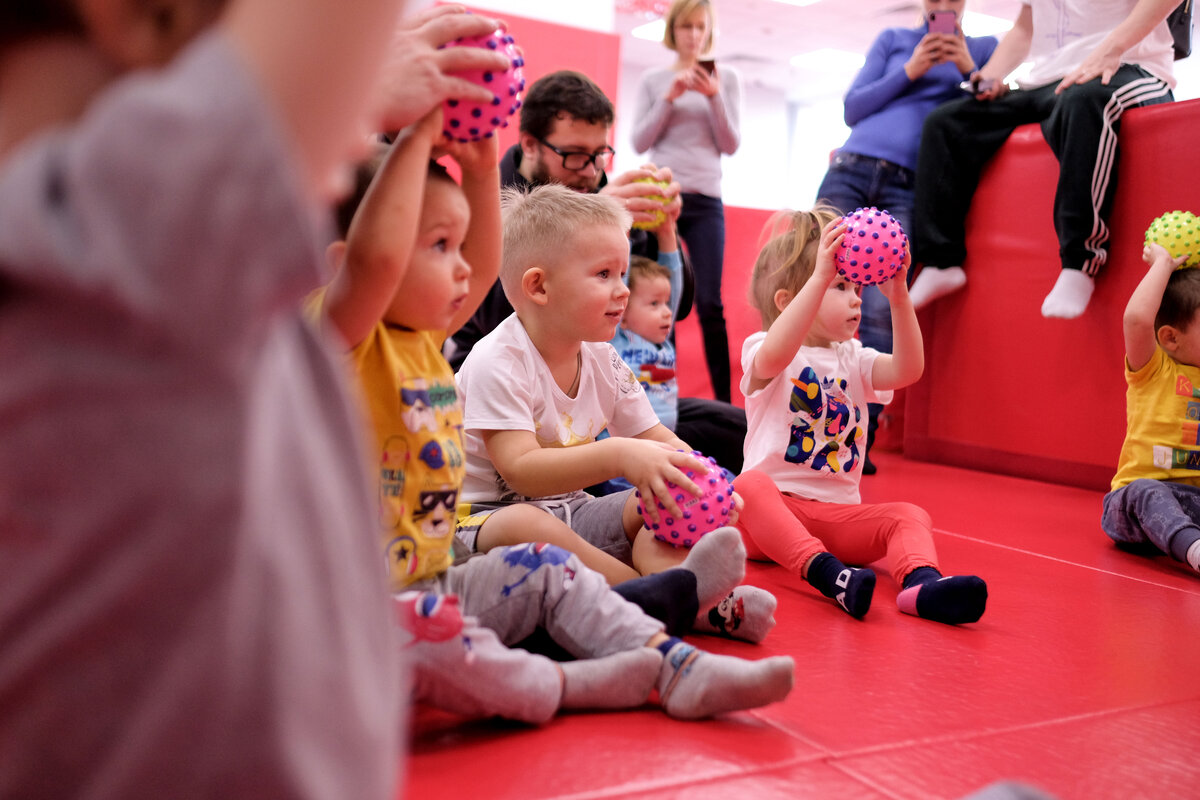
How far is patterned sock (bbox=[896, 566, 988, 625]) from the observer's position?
1.45 metres

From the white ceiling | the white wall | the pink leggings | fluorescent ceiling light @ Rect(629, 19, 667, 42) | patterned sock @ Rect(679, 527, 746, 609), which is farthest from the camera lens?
the white wall

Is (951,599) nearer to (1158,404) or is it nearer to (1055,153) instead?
(1158,404)

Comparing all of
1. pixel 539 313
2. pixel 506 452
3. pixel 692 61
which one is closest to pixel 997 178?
pixel 692 61

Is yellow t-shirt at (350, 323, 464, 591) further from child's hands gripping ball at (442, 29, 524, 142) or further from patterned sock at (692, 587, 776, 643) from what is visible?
patterned sock at (692, 587, 776, 643)

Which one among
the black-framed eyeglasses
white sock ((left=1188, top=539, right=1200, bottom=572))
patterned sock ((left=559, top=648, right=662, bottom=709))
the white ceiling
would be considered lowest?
white sock ((left=1188, top=539, right=1200, bottom=572))

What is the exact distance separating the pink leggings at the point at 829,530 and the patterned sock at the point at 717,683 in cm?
69

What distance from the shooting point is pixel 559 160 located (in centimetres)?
204

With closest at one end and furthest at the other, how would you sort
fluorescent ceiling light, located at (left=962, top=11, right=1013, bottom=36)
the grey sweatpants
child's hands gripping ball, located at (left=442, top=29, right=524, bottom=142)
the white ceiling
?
child's hands gripping ball, located at (left=442, top=29, right=524, bottom=142), the grey sweatpants, the white ceiling, fluorescent ceiling light, located at (left=962, top=11, right=1013, bottom=36)

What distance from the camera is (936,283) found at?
10.6 feet

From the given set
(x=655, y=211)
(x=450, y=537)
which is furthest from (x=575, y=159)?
(x=450, y=537)

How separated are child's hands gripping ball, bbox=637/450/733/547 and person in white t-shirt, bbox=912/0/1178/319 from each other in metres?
1.85

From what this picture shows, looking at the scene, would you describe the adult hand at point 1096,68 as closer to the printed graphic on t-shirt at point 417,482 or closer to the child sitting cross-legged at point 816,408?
the child sitting cross-legged at point 816,408

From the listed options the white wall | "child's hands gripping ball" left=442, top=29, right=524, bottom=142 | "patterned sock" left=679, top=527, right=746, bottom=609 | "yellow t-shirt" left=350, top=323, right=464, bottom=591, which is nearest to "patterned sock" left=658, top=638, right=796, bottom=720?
"patterned sock" left=679, top=527, right=746, bottom=609

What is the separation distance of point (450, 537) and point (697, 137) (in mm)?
2418
